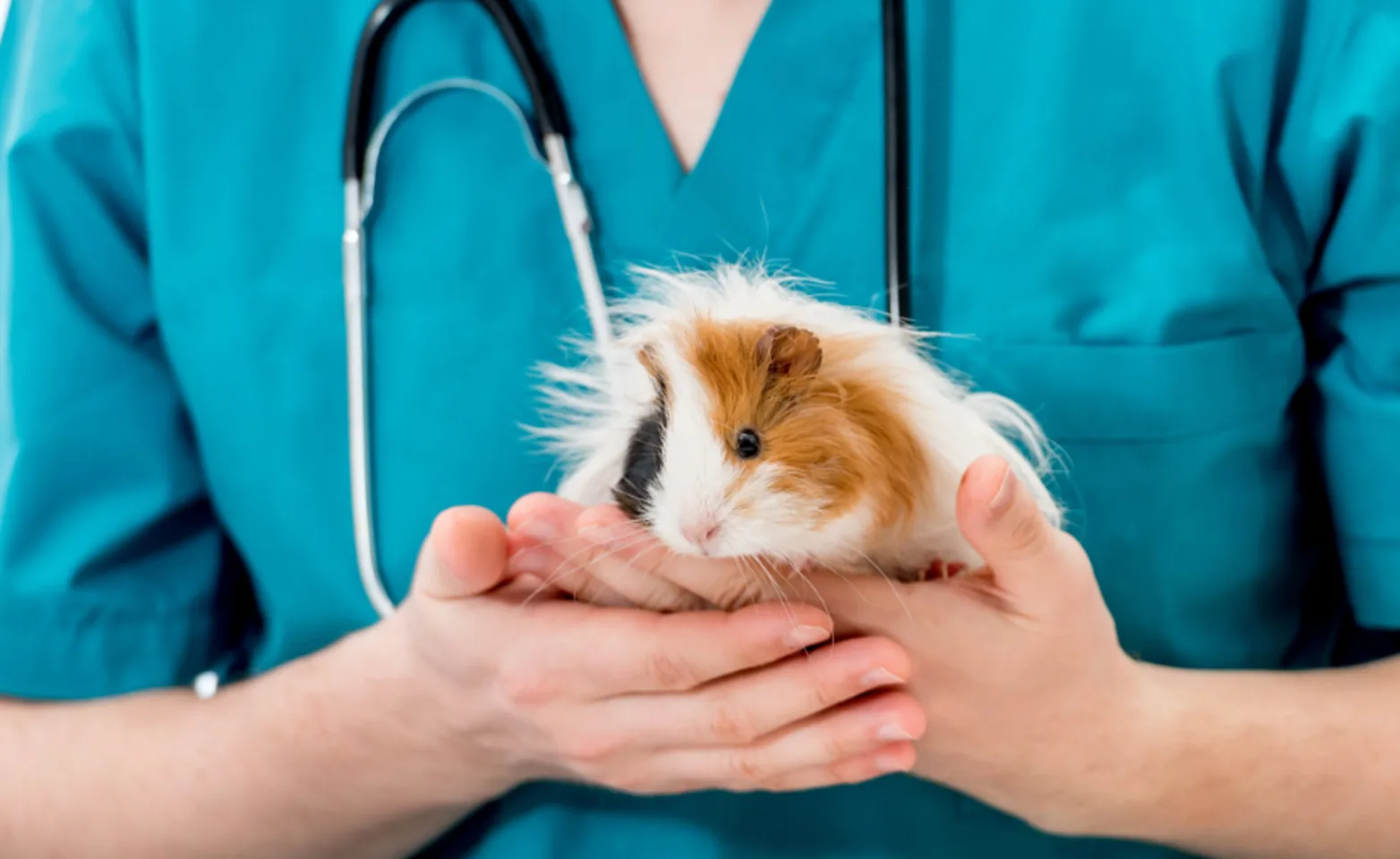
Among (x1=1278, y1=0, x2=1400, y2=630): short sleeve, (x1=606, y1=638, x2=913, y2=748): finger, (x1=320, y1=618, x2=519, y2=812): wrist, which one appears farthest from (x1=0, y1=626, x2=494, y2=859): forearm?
(x1=1278, y1=0, x2=1400, y2=630): short sleeve

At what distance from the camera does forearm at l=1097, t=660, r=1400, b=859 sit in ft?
2.41

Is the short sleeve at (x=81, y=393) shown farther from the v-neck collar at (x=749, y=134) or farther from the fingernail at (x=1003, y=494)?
the fingernail at (x=1003, y=494)

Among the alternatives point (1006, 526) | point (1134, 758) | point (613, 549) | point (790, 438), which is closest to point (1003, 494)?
point (1006, 526)

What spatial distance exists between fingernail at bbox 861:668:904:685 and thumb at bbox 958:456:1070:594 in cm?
9

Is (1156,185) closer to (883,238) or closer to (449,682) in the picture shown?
(883,238)

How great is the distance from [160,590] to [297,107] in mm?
448

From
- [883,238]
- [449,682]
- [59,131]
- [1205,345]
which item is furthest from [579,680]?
[59,131]

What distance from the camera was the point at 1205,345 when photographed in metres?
0.74

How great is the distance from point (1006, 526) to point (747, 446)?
0.15 m

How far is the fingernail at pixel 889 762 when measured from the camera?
2.06ft

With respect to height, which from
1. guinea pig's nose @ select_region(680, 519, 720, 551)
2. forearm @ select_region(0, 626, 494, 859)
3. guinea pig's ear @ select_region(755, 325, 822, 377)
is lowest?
forearm @ select_region(0, 626, 494, 859)

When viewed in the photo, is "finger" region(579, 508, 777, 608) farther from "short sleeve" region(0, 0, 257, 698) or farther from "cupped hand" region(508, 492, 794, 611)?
"short sleeve" region(0, 0, 257, 698)

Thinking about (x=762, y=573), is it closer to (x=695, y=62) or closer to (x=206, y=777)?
(x=695, y=62)

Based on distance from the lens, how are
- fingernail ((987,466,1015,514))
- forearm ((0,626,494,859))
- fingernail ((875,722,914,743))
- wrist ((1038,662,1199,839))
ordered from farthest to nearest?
1. forearm ((0,626,494,859))
2. wrist ((1038,662,1199,839))
3. fingernail ((875,722,914,743))
4. fingernail ((987,466,1015,514))
